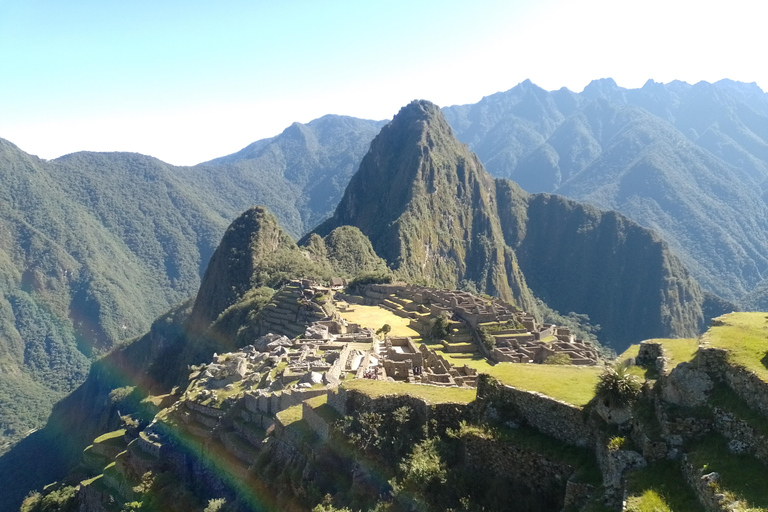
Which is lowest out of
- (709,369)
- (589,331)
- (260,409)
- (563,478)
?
(589,331)

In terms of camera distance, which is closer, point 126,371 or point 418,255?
point 126,371

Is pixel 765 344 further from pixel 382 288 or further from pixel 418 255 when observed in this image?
pixel 418 255

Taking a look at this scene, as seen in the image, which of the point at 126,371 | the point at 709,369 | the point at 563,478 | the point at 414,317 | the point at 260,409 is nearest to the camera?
the point at 709,369

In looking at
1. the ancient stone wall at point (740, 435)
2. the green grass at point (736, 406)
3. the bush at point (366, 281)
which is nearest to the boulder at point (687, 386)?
the green grass at point (736, 406)

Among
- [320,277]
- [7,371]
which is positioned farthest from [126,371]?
[7,371]

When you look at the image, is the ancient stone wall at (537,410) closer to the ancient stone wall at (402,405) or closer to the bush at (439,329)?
the ancient stone wall at (402,405)

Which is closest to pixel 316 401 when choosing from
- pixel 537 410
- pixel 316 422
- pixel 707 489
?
pixel 316 422
